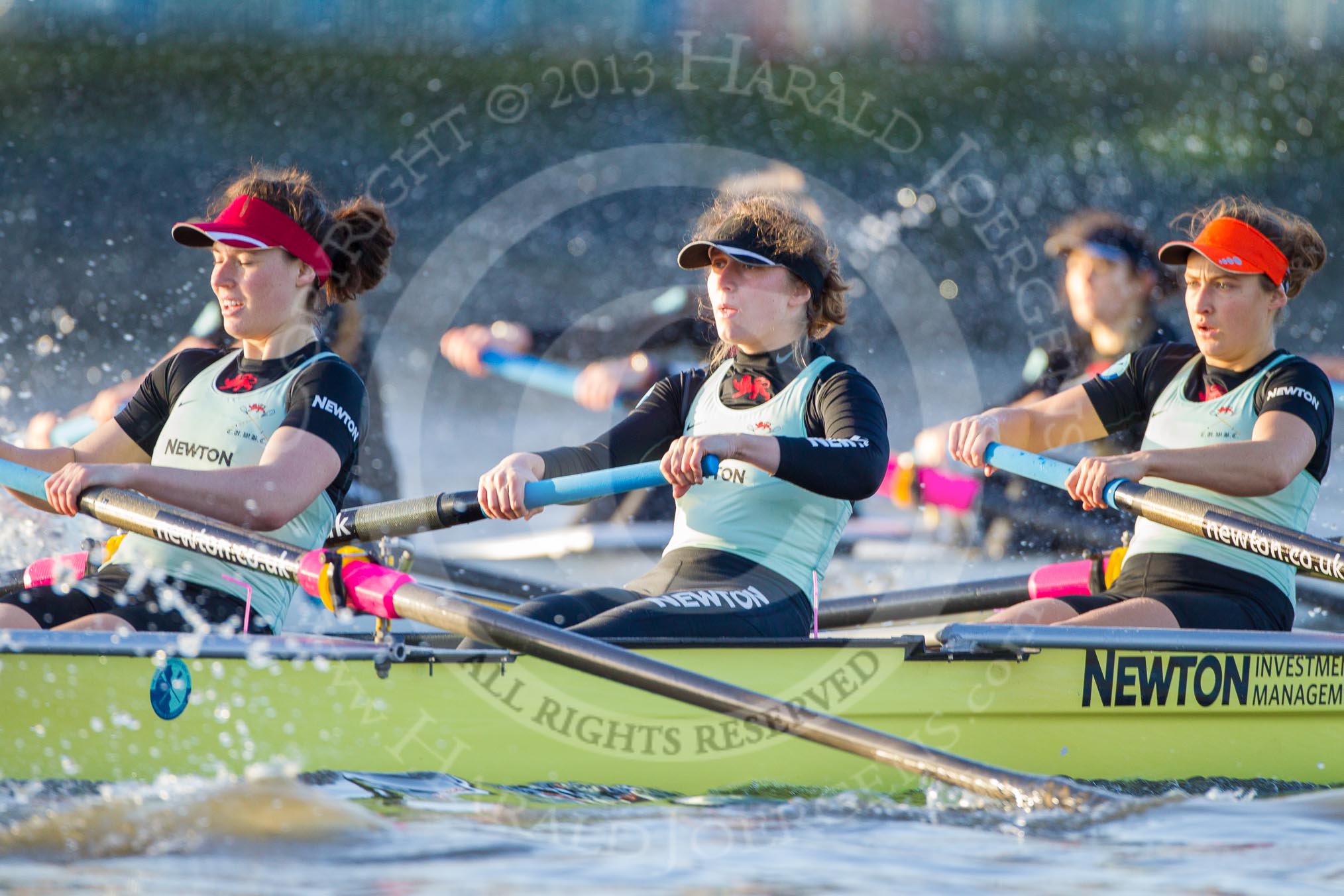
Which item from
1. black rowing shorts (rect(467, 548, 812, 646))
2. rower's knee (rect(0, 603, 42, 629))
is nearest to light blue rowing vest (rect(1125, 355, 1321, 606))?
black rowing shorts (rect(467, 548, 812, 646))

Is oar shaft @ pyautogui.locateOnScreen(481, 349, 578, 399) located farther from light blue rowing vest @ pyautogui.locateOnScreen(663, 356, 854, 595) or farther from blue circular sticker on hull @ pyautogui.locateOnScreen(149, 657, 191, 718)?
blue circular sticker on hull @ pyautogui.locateOnScreen(149, 657, 191, 718)

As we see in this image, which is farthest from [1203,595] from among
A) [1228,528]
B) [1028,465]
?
[1028,465]

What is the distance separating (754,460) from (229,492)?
3.61 feet

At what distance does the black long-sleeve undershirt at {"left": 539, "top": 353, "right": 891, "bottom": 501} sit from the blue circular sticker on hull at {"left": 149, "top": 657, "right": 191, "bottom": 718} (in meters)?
1.04

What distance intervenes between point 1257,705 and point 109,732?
8.54ft

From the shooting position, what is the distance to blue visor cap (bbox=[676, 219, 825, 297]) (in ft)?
11.5

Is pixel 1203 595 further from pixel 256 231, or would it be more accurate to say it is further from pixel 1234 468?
pixel 256 231

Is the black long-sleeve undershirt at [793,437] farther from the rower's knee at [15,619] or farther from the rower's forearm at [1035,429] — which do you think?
the rower's knee at [15,619]

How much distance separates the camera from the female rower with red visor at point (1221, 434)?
3.67m

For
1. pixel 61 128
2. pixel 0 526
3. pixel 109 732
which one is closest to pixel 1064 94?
pixel 61 128

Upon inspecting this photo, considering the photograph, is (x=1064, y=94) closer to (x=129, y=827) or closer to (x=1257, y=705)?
(x=1257, y=705)

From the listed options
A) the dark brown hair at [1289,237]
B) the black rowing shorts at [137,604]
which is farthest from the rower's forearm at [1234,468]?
the black rowing shorts at [137,604]

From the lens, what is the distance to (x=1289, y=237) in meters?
3.93

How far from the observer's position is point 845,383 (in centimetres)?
348
